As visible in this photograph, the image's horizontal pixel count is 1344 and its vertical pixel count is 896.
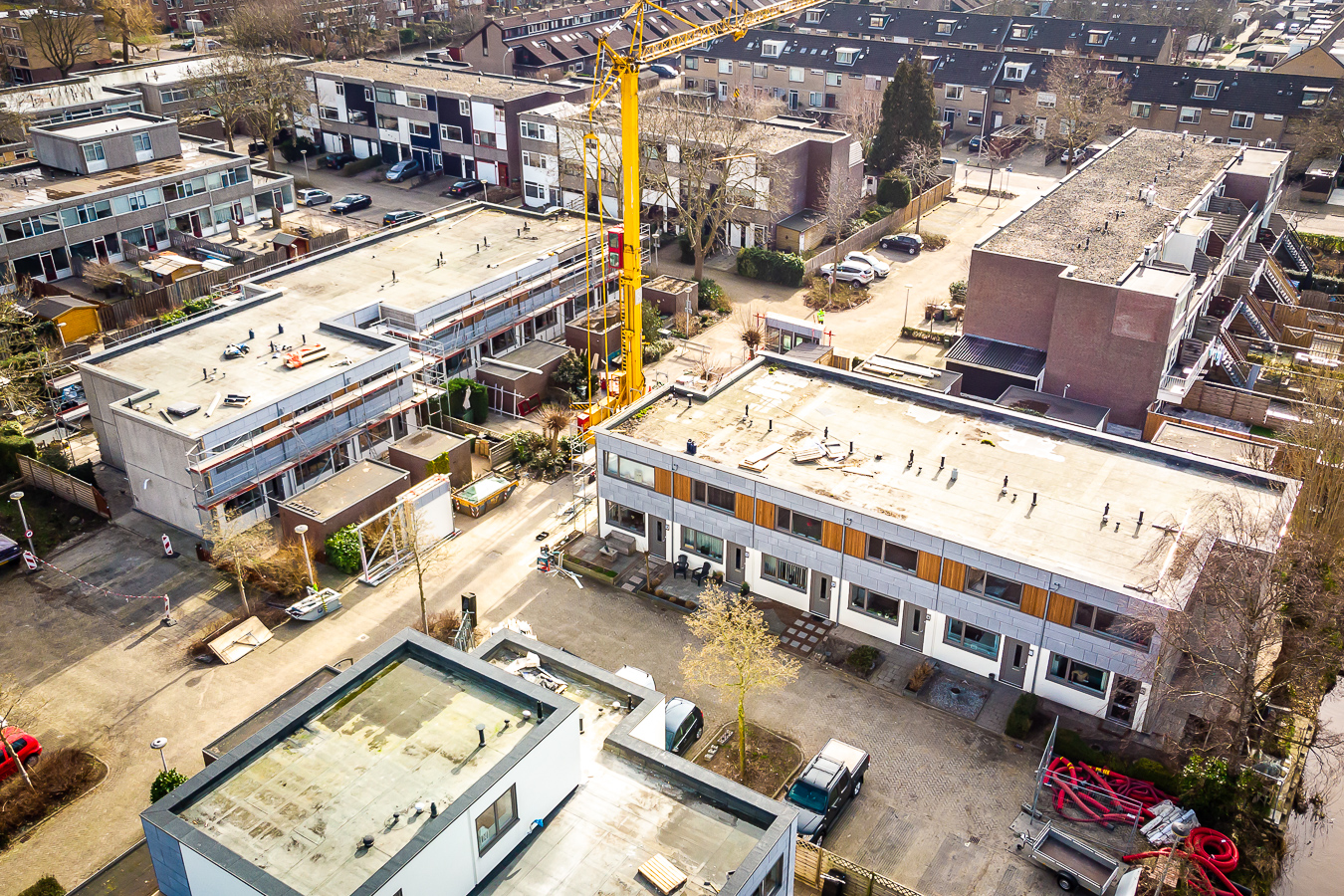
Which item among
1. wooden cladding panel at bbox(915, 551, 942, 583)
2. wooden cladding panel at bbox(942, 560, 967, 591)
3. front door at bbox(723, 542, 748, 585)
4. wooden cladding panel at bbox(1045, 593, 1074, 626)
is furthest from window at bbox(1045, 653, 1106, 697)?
front door at bbox(723, 542, 748, 585)

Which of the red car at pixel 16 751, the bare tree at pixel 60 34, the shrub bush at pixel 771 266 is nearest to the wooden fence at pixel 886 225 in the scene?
the shrub bush at pixel 771 266

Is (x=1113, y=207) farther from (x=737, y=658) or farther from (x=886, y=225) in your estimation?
(x=737, y=658)

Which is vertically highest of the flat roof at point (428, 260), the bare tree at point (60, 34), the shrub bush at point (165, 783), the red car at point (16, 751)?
the bare tree at point (60, 34)

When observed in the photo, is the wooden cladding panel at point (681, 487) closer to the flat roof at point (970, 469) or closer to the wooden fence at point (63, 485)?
the flat roof at point (970, 469)

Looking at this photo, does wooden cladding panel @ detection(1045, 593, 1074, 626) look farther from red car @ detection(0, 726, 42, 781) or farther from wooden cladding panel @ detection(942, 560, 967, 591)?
red car @ detection(0, 726, 42, 781)

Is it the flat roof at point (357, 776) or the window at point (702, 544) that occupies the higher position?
the flat roof at point (357, 776)
